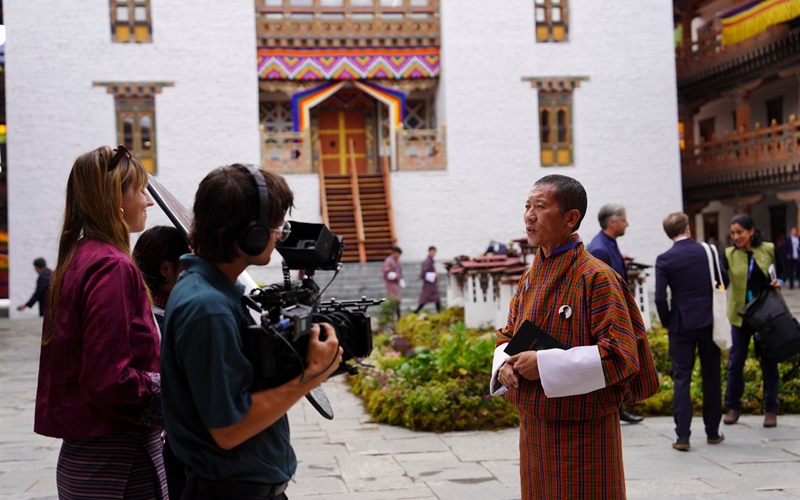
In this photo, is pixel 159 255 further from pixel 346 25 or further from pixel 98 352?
pixel 346 25

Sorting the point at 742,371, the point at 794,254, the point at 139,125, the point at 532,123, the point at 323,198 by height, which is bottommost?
the point at 742,371

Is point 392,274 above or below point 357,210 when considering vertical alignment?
below

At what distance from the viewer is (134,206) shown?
2.70m

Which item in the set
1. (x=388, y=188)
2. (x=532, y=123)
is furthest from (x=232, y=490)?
(x=532, y=123)

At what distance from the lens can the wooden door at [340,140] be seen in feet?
84.5

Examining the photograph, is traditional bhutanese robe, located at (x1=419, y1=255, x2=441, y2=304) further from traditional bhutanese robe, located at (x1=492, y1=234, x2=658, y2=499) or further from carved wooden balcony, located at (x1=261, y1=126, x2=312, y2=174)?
traditional bhutanese robe, located at (x1=492, y1=234, x2=658, y2=499)

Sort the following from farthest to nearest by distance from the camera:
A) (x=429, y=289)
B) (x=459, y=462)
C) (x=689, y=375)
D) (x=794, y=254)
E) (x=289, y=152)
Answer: (x=289, y=152) → (x=794, y=254) → (x=429, y=289) → (x=689, y=375) → (x=459, y=462)

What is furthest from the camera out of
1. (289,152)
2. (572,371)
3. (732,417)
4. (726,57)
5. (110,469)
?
(726,57)

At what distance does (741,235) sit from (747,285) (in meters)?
0.41

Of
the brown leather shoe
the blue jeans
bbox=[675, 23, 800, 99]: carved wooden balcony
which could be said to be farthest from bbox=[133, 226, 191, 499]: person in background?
bbox=[675, 23, 800, 99]: carved wooden balcony

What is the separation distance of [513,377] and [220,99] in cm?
2132

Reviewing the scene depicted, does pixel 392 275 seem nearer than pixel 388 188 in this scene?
Yes

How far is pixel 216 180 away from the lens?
207cm

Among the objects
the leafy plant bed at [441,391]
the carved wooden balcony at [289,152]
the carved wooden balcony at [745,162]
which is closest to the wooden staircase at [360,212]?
the carved wooden balcony at [289,152]
